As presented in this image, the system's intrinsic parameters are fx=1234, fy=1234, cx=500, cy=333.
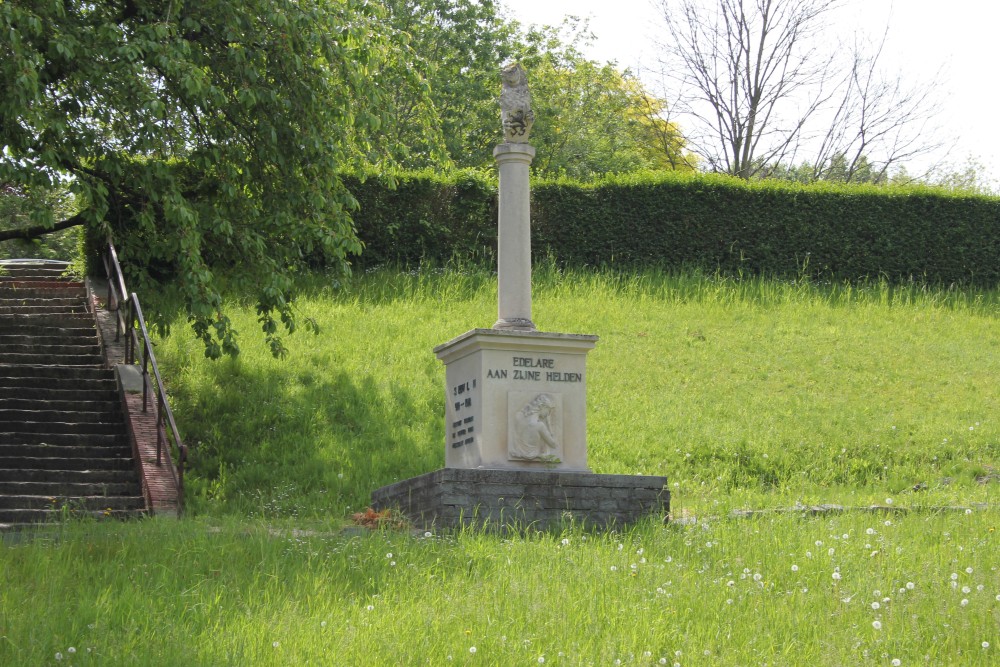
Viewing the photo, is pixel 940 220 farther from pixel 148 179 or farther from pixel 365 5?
pixel 148 179

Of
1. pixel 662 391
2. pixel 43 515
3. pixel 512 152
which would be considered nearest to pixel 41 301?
pixel 43 515

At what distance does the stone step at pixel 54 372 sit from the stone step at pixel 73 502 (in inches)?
156

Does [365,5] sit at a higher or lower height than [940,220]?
higher

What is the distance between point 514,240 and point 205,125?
5181 mm

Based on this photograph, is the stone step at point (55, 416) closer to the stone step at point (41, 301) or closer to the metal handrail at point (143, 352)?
the metal handrail at point (143, 352)

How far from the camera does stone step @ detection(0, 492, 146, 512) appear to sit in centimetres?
1248

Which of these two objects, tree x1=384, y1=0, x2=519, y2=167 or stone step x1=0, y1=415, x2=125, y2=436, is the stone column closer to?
stone step x1=0, y1=415, x2=125, y2=436

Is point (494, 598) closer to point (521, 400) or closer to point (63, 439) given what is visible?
point (521, 400)

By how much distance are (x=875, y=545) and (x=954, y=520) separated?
→ 1.58m

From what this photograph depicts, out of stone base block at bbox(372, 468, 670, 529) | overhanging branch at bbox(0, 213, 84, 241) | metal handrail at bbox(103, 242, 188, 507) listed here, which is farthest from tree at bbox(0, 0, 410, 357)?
stone base block at bbox(372, 468, 670, 529)

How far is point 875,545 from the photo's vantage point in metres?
9.36

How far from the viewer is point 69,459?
14.0 m

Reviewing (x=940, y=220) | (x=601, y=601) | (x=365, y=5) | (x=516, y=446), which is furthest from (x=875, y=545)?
(x=940, y=220)

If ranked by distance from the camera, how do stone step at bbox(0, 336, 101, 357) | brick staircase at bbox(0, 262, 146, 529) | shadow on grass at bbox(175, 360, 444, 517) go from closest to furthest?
brick staircase at bbox(0, 262, 146, 529) → shadow on grass at bbox(175, 360, 444, 517) → stone step at bbox(0, 336, 101, 357)
